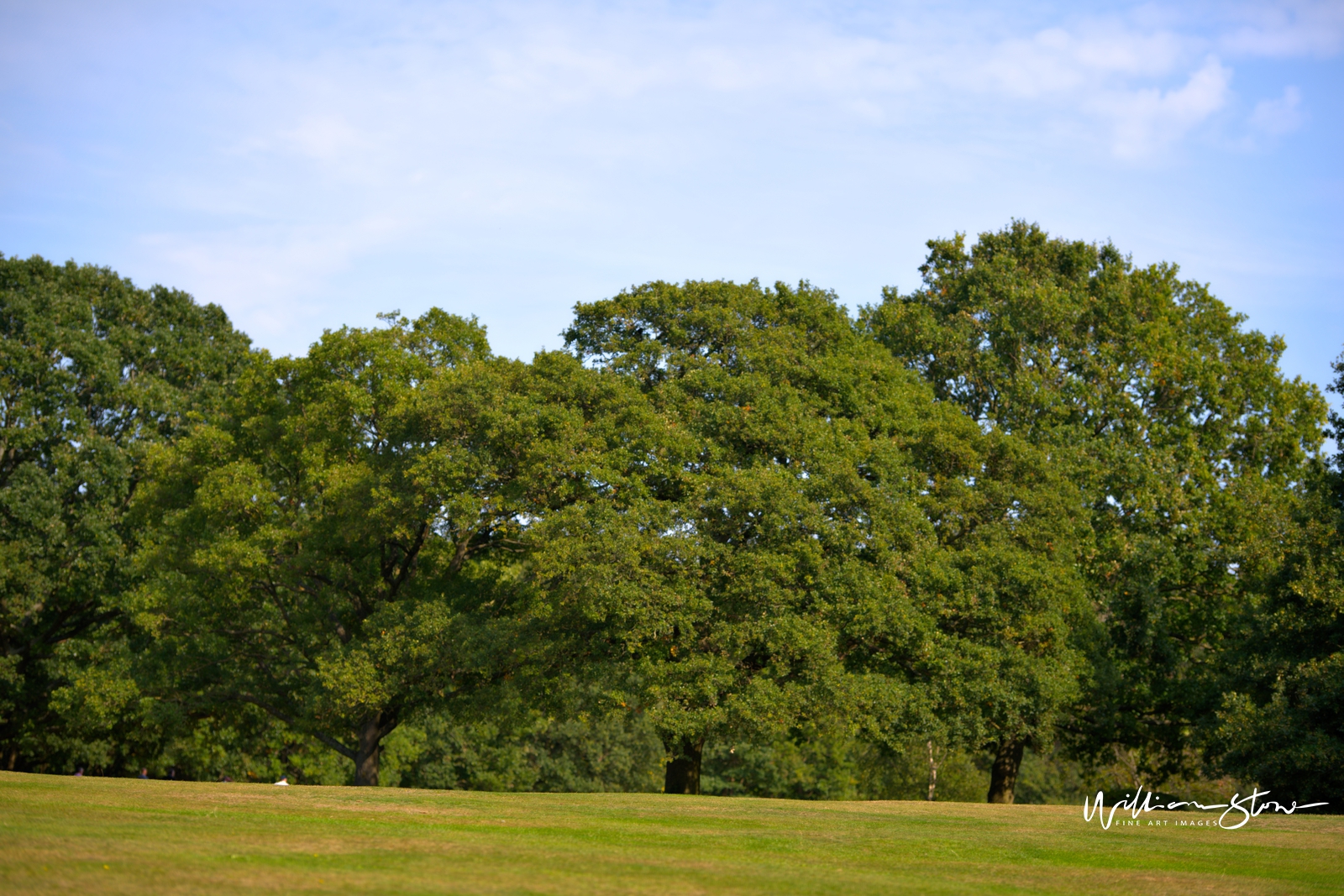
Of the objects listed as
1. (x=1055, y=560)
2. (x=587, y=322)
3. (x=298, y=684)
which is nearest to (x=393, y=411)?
(x=587, y=322)

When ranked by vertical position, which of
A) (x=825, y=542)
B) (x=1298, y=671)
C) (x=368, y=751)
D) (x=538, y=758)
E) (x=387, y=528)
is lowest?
(x=538, y=758)

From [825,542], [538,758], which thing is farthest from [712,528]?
[538,758]

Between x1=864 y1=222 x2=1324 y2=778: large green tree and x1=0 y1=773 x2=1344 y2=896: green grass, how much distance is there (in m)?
12.8

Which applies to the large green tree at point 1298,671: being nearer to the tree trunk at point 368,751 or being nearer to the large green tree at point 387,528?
the large green tree at point 387,528

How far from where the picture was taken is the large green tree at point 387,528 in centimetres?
2922

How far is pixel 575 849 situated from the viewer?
14.0m

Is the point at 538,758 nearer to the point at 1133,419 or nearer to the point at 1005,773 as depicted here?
the point at 1005,773

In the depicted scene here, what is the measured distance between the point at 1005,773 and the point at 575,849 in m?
25.5

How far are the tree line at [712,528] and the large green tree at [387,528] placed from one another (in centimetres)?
13

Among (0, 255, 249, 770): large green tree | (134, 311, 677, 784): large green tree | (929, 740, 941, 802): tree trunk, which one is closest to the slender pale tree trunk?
(929, 740, 941, 802): tree trunk

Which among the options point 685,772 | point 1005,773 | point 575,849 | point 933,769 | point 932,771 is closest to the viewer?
point 575,849

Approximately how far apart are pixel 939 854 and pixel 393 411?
20.5 metres

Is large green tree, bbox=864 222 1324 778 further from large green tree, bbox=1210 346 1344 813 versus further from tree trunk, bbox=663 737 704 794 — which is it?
tree trunk, bbox=663 737 704 794

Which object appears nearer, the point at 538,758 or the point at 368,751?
the point at 368,751
